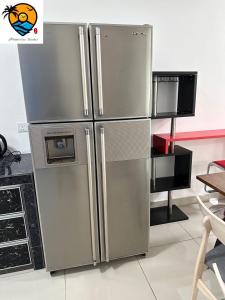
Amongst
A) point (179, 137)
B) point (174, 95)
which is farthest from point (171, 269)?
point (174, 95)

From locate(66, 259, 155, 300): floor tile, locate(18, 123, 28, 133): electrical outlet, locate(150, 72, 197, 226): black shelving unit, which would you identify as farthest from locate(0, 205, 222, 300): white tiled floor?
locate(18, 123, 28, 133): electrical outlet

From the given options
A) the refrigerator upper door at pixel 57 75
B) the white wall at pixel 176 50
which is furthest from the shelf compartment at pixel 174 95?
the refrigerator upper door at pixel 57 75

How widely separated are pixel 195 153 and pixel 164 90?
91 cm

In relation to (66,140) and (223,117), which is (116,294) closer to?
(66,140)

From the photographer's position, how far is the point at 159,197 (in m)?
2.77

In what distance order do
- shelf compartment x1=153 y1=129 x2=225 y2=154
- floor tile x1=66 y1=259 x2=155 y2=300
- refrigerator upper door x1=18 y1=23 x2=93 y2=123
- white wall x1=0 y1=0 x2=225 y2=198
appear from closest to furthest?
refrigerator upper door x1=18 y1=23 x2=93 y2=123
floor tile x1=66 y1=259 x2=155 y2=300
white wall x1=0 y1=0 x2=225 y2=198
shelf compartment x1=153 y1=129 x2=225 y2=154

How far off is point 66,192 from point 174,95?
5.22 feet

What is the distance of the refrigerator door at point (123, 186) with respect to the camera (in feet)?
5.44

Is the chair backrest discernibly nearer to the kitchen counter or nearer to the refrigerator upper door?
the refrigerator upper door

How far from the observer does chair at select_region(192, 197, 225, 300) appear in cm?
103

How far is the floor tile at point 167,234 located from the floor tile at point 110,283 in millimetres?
379

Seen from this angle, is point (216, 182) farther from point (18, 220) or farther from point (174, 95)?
point (18, 220)

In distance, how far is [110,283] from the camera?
1797 millimetres

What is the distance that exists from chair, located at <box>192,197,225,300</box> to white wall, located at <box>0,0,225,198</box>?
147 cm
